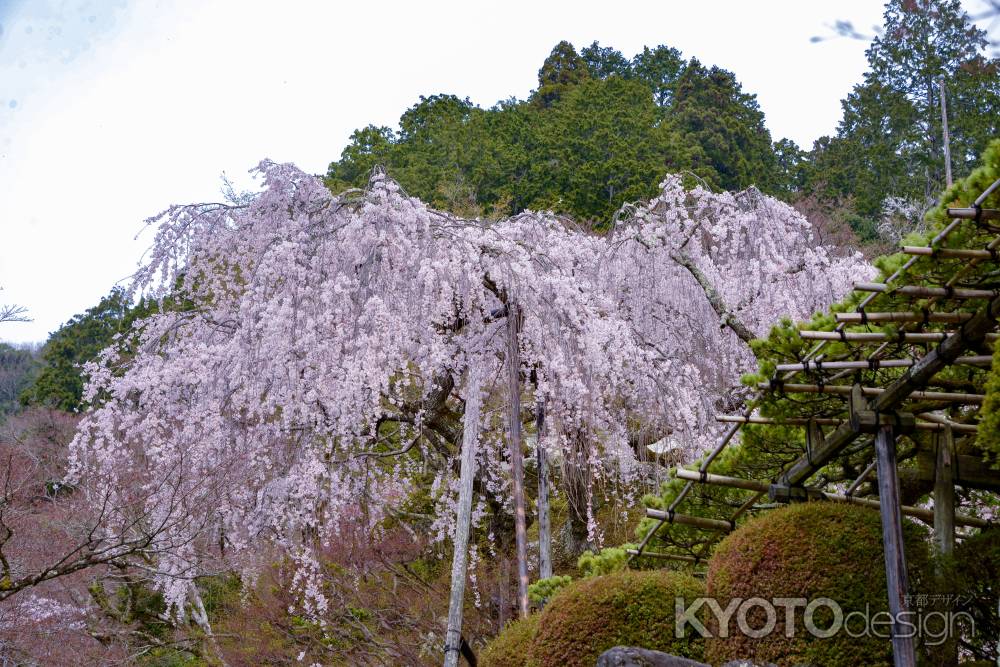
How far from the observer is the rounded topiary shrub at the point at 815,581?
12.4ft

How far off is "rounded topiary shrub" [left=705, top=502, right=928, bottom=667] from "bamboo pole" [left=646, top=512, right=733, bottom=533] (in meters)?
1.16

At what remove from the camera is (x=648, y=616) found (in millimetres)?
4582

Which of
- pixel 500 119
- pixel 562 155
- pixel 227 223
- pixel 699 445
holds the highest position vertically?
pixel 500 119

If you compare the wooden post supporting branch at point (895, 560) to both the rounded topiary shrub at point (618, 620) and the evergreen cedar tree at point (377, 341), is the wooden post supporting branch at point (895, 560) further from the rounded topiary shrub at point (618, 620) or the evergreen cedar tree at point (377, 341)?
the evergreen cedar tree at point (377, 341)

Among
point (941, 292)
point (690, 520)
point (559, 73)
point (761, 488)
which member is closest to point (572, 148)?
point (559, 73)

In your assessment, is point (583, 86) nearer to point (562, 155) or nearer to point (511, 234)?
point (562, 155)

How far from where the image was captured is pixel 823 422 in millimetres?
4508

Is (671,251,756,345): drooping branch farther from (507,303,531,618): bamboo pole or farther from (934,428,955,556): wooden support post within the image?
(934,428,955,556): wooden support post

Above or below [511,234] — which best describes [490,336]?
below

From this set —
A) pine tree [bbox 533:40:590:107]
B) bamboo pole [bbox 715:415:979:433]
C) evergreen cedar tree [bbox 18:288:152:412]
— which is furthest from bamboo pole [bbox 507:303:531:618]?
pine tree [bbox 533:40:590:107]

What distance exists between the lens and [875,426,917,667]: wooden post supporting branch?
362cm

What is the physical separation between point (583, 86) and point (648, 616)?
20.0 metres

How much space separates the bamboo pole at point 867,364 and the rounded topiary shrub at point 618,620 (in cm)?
132

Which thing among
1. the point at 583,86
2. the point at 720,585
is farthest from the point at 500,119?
the point at 720,585
